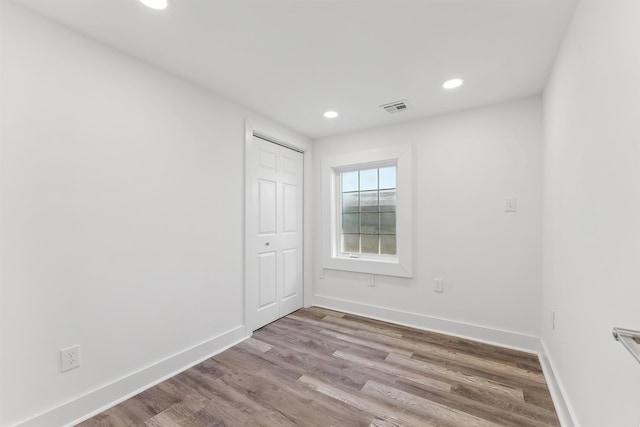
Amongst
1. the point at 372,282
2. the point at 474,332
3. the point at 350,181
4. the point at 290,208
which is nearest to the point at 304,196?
the point at 290,208

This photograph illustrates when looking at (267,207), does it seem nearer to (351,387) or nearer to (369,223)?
(369,223)

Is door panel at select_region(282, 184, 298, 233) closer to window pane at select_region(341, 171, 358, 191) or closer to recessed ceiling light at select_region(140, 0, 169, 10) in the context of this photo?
window pane at select_region(341, 171, 358, 191)

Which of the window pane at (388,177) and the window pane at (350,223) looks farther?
the window pane at (350,223)

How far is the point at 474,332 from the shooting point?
2.61 meters

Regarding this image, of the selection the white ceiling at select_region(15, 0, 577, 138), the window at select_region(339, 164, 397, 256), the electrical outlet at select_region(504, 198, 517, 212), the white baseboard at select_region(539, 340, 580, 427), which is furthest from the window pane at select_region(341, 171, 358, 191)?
the white baseboard at select_region(539, 340, 580, 427)

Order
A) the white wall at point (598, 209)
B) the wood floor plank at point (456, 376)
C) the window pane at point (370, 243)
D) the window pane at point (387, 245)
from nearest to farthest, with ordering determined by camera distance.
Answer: the white wall at point (598, 209) → the wood floor plank at point (456, 376) → the window pane at point (387, 245) → the window pane at point (370, 243)

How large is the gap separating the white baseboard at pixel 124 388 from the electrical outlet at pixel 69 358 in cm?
19

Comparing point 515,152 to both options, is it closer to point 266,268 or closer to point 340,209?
point 340,209

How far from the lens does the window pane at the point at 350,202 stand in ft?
11.5

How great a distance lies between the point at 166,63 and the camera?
1940mm

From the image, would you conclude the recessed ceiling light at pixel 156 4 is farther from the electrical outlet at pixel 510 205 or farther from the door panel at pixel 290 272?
the electrical outlet at pixel 510 205

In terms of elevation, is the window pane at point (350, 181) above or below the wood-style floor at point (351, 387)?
above

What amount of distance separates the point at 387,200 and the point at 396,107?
3.48 ft

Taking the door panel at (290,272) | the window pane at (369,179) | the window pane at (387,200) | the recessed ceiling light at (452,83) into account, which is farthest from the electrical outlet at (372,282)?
the recessed ceiling light at (452,83)
